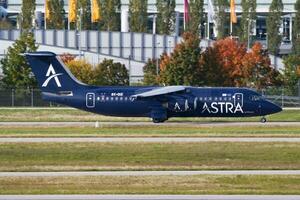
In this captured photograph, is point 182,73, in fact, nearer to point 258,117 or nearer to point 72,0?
point 258,117

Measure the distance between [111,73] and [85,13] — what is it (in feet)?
133

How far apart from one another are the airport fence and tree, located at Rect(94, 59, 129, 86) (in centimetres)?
1016

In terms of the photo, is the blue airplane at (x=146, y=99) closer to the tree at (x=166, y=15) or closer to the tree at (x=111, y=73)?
the tree at (x=111, y=73)

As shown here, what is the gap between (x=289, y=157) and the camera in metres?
34.8

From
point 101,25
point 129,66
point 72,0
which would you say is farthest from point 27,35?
point 101,25

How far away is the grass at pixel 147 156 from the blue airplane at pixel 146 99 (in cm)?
1869

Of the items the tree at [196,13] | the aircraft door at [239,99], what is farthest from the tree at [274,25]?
the aircraft door at [239,99]

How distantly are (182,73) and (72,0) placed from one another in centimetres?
3033

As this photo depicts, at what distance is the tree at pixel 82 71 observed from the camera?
8869 cm

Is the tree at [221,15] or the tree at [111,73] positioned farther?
the tree at [221,15]

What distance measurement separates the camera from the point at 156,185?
26.4 m

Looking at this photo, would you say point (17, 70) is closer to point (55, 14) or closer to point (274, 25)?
point (55, 14)

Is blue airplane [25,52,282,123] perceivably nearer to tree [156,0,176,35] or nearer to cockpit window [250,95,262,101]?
cockpit window [250,95,262,101]

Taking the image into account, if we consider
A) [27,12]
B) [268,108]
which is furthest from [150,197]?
[27,12]
